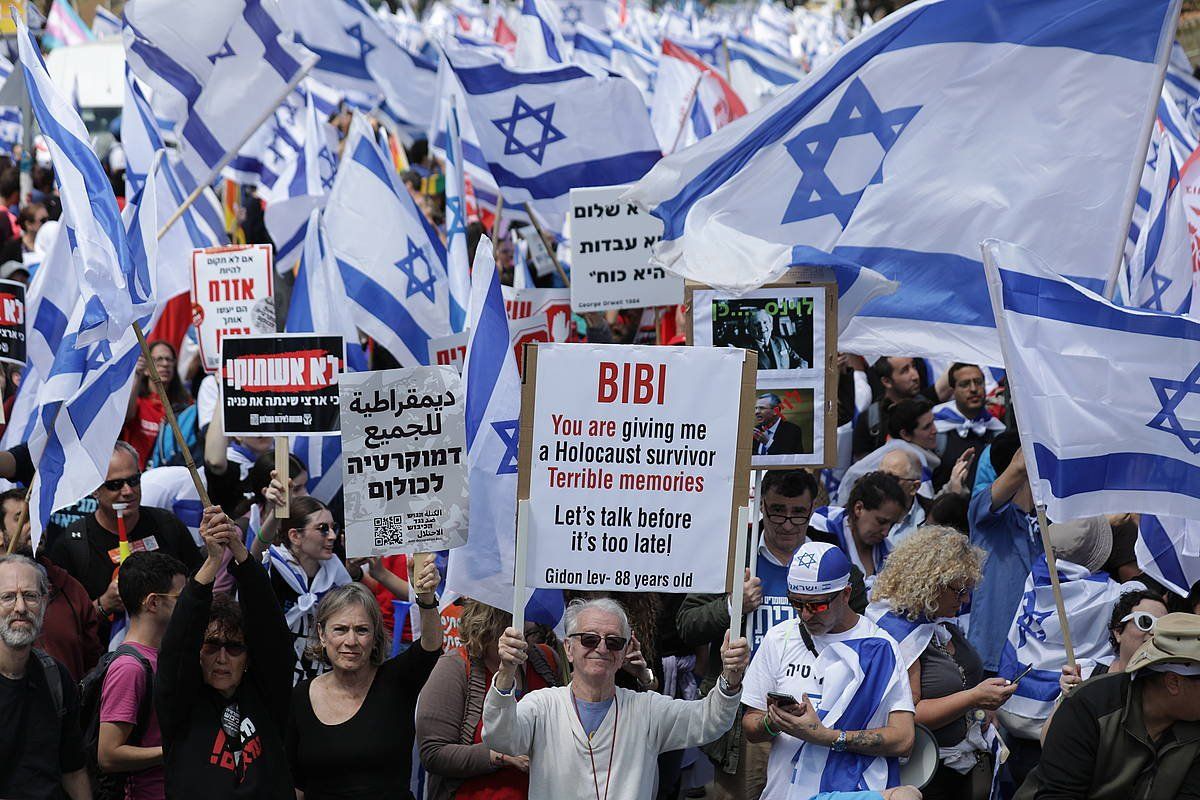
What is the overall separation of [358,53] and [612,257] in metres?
5.25

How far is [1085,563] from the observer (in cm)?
770

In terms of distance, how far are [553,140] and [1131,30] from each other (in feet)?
15.0

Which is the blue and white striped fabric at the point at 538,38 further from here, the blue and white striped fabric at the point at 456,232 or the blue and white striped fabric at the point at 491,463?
the blue and white striped fabric at the point at 491,463

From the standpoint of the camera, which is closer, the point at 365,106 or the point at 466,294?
the point at 466,294

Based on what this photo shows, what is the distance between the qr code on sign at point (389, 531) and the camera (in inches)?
251

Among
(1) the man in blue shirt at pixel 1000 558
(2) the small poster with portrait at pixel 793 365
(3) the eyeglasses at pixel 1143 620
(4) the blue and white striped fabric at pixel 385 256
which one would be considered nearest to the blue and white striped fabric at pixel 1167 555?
(1) the man in blue shirt at pixel 1000 558

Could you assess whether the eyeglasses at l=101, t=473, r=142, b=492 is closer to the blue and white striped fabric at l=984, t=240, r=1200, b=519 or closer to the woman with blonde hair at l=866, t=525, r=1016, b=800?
the woman with blonde hair at l=866, t=525, r=1016, b=800

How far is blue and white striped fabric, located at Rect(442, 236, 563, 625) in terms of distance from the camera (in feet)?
21.4

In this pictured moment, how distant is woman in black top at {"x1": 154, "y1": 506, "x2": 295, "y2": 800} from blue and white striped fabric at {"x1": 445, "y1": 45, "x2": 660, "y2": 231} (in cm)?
496

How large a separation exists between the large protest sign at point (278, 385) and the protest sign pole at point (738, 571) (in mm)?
2648

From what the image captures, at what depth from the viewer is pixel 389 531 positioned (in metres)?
6.38

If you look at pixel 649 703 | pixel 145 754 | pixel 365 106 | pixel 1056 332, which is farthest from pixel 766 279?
pixel 365 106

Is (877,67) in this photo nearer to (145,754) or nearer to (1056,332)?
(1056,332)

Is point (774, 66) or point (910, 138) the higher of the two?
point (774, 66)
